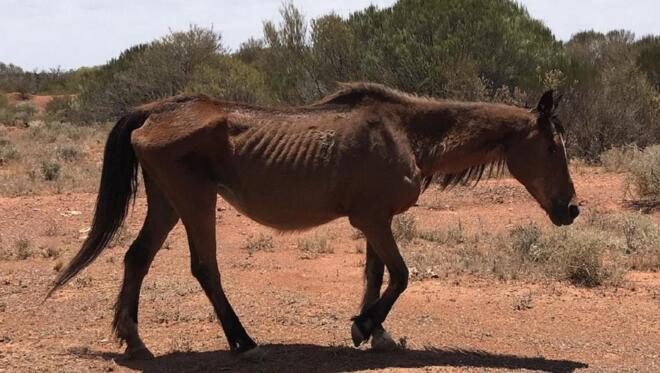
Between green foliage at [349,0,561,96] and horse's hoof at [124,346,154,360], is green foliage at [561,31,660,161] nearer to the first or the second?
green foliage at [349,0,561,96]

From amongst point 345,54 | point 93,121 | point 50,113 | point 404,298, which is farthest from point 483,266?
point 50,113

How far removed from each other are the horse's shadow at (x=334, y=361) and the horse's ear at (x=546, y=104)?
1.91m

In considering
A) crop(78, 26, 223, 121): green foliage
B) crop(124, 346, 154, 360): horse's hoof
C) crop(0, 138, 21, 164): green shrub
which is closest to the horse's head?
crop(124, 346, 154, 360): horse's hoof

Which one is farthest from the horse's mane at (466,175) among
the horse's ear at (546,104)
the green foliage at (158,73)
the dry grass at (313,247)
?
the green foliage at (158,73)

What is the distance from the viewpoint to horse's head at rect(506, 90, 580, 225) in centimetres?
588

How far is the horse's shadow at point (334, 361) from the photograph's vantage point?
5.42m

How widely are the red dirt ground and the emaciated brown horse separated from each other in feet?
1.19

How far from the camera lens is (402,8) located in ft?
75.1

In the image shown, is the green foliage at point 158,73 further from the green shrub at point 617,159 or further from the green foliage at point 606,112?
the green shrub at point 617,159

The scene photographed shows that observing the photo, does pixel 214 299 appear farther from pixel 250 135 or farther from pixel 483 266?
pixel 483 266

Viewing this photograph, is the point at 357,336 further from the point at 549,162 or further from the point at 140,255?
the point at 549,162

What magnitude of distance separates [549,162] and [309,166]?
188cm

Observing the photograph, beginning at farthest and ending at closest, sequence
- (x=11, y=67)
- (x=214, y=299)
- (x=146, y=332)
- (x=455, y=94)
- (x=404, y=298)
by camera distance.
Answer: (x=11, y=67) → (x=455, y=94) → (x=404, y=298) → (x=146, y=332) → (x=214, y=299)

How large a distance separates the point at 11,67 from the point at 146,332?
→ 66403mm
